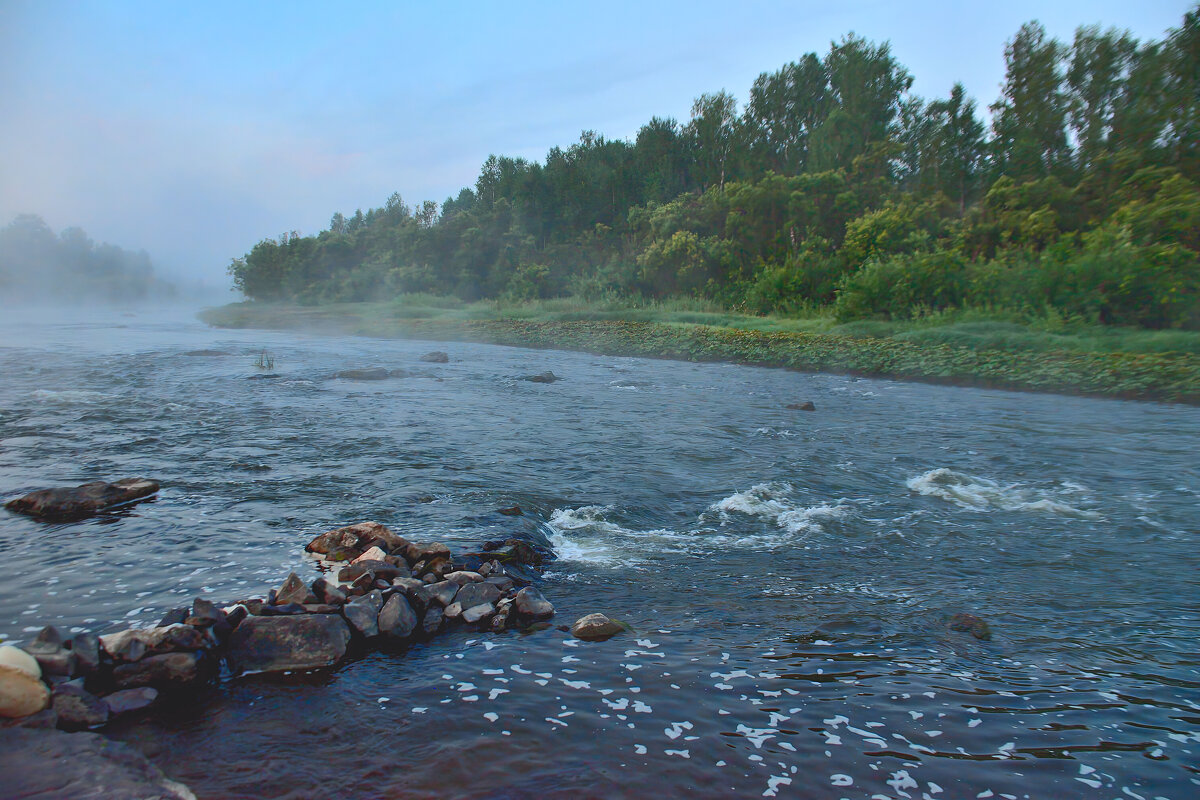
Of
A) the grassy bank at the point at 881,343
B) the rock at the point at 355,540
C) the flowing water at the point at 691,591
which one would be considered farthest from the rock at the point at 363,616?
the grassy bank at the point at 881,343

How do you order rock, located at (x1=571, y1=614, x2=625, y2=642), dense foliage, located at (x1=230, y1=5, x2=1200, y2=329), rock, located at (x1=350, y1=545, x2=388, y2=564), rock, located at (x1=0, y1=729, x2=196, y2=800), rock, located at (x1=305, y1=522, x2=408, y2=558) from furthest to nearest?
dense foliage, located at (x1=230, y1=5, x2=1200, y2=329)
rock, located at (x1=305, y1=522, x2=408, y2=558)
rock, located at (x1=350, y1=545, x2=388, y2=564)
rock, located at (x1=571, y1=614, x2=625, y2=642)
rock, located at (x1=0, y1=729, x2=196, y2=800)

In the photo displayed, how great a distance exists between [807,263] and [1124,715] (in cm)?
3317

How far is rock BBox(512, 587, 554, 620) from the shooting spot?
17.1ft

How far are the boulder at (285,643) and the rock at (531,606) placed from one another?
47.8 inches

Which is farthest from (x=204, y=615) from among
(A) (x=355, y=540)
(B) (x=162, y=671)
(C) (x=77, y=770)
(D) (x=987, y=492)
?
(D) (x=987, y=492)

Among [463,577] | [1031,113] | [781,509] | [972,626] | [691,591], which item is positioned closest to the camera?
[972,626]

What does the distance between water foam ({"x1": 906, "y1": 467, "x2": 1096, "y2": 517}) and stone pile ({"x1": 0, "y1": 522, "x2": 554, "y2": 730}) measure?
18.0 ft

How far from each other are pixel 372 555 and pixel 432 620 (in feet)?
3.08

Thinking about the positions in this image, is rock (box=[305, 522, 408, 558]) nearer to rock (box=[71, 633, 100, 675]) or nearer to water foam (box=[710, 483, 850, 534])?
rock (box=[71, 633, 100, 675])

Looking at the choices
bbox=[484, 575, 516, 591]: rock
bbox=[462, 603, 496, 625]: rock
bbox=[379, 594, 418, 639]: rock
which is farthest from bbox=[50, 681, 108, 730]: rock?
bbox=[484, 575, 516, 591]: rock

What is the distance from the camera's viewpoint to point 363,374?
755 inches

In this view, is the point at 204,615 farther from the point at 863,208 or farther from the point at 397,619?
the point at 863,208

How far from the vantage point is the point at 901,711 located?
161 inches

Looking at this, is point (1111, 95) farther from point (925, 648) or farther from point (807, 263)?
point (925, 648)
